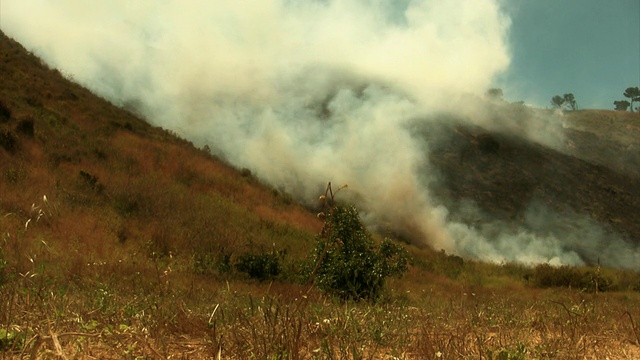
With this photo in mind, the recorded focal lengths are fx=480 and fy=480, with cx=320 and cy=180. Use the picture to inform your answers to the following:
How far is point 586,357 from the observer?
3.08m

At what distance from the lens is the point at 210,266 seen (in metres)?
11.6

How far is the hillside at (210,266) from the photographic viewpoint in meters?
2.92

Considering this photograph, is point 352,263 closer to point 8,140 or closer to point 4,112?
point 8,140

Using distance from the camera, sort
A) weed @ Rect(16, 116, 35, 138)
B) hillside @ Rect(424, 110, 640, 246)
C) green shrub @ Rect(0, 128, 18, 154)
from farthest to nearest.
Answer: hillside @ Rect(424, 110, 640, 246), weed @ Rect(16, 116, 35, 138), green shrub @ Rect(0, 128, 18, 154)

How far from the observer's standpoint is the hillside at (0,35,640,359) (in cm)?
292

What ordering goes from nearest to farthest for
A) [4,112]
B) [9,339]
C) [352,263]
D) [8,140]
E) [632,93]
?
[9,339] < [352,263] < [8,140] < [4,112] < [632,93]

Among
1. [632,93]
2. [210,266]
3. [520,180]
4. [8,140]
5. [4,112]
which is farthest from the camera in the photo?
[632,93]

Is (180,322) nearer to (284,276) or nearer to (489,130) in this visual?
(284,276)

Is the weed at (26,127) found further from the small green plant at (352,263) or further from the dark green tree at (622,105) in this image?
the dark green tree at (622,105)

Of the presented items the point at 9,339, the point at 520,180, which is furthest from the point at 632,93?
the point at 9,339

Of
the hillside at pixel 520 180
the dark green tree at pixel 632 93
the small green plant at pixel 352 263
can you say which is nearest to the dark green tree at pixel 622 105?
the dark green tree at pixel 632 93

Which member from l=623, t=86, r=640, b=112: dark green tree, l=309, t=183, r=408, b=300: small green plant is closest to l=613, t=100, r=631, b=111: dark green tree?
l=623, t=86, r=640, b=112: dark green tree

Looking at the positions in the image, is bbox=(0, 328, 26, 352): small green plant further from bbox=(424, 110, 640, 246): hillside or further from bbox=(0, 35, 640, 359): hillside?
bbox=(424, 110, 640, 246): hillside

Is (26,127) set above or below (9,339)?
above
